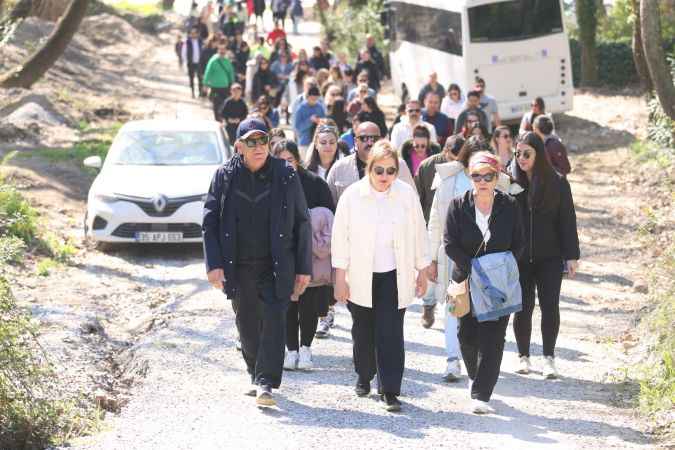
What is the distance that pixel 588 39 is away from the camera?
100ft

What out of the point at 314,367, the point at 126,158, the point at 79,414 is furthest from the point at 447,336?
the point at 126,158

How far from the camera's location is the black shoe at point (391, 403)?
8.42 m

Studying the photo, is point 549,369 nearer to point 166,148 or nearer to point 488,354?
point 488,354

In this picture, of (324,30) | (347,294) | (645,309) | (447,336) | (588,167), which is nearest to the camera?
(347,294)

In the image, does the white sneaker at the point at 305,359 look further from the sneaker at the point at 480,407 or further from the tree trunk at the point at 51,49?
the tree trunk at the point at 51,49

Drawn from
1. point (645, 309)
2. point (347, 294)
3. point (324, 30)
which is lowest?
point (645, 309)

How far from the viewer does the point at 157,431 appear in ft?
26.1

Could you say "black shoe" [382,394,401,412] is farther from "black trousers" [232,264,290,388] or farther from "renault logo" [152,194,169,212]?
"renault logo" [152,194,169,212]

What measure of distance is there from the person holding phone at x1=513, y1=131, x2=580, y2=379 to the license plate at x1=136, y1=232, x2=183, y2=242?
611 centimetres

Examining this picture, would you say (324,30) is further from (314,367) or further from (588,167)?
(314,367)

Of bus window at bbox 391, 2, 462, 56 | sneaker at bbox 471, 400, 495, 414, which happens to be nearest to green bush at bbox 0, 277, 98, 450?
sneaker at bbox 471, 400, 495, 414

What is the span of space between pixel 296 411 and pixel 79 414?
4.56 feet

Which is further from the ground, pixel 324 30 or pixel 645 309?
pixel 324 30

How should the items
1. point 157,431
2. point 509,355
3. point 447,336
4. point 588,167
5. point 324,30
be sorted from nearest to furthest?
1. point 157,431
2. point 447,336
3. point 509,355
4. point 588,167
5. point 324,30
